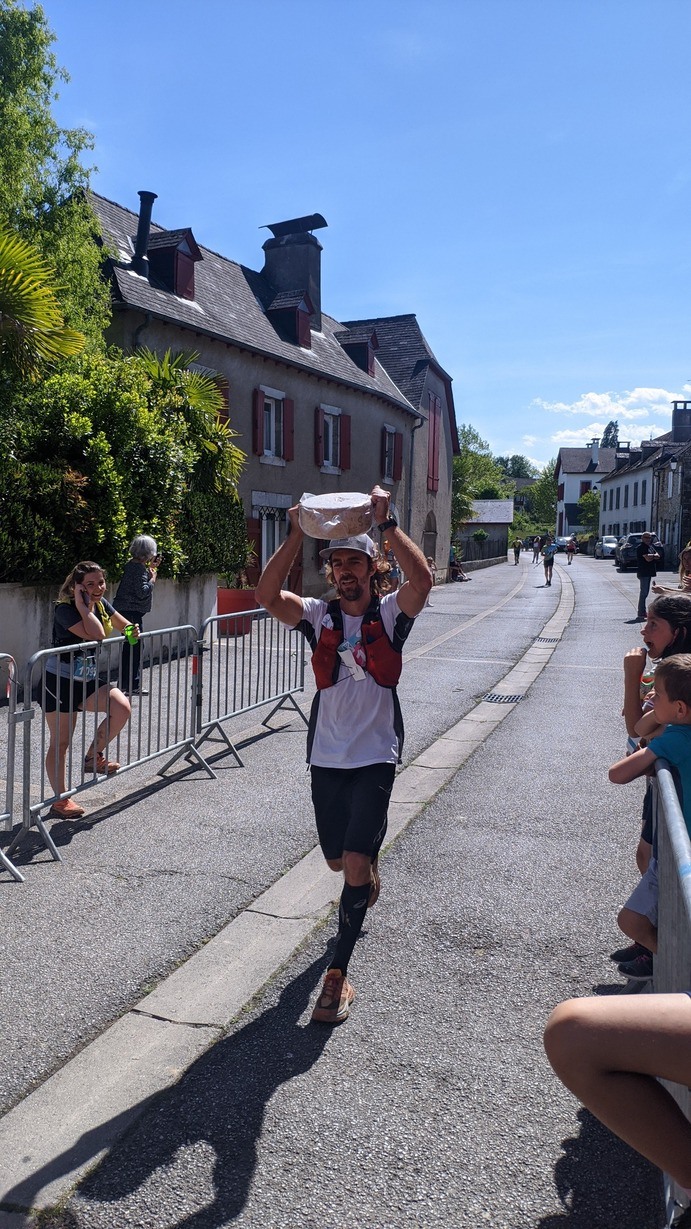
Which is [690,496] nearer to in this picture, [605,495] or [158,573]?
[605,495]

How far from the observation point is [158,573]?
1311 cm

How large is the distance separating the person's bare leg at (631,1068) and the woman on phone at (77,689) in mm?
4286

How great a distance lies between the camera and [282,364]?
2223 centimetres

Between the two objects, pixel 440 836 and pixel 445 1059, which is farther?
→ pixel 440 836

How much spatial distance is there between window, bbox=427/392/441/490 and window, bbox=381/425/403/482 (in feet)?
13.5

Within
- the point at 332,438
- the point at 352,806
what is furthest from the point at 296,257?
the point at 352,806

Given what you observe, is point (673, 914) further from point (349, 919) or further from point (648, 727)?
point (349, 919)

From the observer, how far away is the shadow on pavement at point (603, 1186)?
2.48m

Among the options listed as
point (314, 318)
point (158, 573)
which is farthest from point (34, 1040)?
point (314, 318)

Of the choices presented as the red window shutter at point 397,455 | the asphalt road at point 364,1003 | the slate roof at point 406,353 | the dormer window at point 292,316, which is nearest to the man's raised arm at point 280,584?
the asphalt road at point 364,1003

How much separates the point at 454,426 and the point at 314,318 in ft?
45.6

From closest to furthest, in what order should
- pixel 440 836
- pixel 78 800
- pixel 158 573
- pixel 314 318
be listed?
pixel 440 836 → pixel 78 800 → pixel 158 573 → pixel 314 318

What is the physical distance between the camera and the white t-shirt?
12.1ft

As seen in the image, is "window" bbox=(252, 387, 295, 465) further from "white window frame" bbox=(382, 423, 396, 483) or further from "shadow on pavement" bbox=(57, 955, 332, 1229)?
"shadow on pavement" bbox=(57, 955, 332, 1229)
